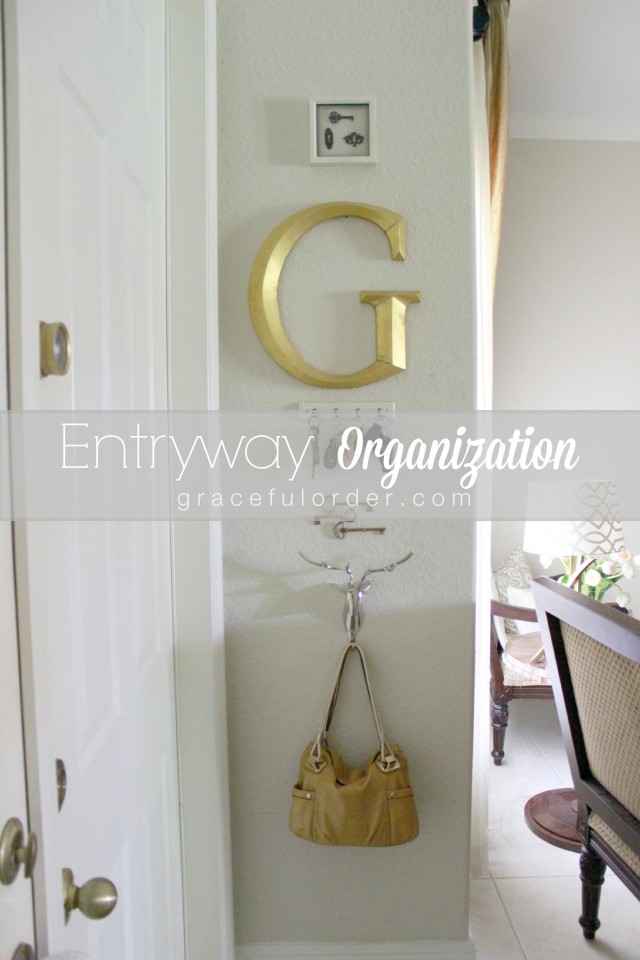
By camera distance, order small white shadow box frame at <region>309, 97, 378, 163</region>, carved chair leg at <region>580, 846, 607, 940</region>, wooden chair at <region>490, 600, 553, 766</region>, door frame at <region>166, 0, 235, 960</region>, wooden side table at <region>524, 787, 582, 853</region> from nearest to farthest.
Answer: door frame at <region>166, 0, 235, 960</region> < small white shadow box frame at <region>309, 97, 378, 163</region> < carved chair leg at <region>580, 846, 607, 940</region> < wooden side table at <region>524, 787, 582, 853</region> < wooden chair at <region>490, 600, 553, 766</region>

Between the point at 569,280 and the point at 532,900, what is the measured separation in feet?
7.92

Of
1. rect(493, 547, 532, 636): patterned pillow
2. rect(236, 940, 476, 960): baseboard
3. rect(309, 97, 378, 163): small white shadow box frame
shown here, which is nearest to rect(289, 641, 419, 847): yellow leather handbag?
rect(236, 940, 476, 960): baseboard

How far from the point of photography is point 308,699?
1503 mm

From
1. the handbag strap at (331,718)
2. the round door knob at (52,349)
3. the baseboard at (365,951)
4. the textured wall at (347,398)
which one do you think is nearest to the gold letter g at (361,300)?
the textured wall at (347,398)

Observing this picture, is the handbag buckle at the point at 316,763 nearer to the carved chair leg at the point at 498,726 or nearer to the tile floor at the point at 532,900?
the tile floor at the point at 532,900

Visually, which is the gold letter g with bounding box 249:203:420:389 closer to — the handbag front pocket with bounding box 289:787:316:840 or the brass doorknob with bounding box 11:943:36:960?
the handbag front pocket with bounding box 289:787:316:840

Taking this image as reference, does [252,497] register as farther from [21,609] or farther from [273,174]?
[21,609]

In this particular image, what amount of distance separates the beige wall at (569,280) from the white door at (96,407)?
206 cm

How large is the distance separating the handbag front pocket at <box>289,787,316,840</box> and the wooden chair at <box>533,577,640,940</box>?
2.19 feet

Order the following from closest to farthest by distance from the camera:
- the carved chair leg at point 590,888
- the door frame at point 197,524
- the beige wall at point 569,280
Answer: the door frame at point 197,524 < the carved chair leg at point 590,888 < the beige wall at point 569,280

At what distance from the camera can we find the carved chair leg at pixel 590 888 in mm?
1656

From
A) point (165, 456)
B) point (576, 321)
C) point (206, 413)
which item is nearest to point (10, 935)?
point (165, 456)

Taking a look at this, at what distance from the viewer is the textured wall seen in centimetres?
141

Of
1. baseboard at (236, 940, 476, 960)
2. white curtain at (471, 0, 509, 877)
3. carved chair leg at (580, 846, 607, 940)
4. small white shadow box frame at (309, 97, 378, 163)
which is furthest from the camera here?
white curtain at (471, 0, 509, 877)
